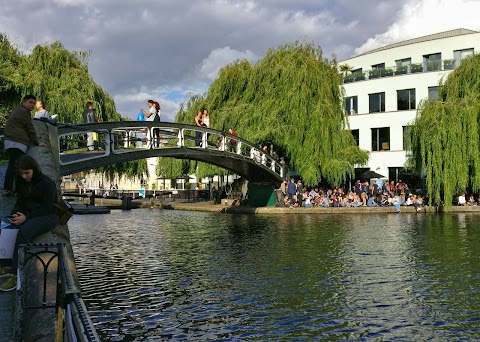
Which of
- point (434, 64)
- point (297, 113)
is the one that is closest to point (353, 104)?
point (434, 64)

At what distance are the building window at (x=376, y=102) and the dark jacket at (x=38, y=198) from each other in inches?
1648

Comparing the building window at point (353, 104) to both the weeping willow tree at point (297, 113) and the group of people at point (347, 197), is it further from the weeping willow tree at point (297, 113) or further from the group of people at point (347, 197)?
the group of people at point (347, 197)

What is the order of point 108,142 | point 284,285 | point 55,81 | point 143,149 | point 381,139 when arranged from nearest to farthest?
point 284,285 < point 108,142 < point 143,149 < point 55,81 < point 381,139

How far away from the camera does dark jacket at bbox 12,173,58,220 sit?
6676mm

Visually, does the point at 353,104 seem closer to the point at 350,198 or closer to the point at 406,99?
the point at 406,99

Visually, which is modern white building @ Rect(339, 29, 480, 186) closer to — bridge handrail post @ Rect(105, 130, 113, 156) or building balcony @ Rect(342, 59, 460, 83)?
building balcony @ Rect(342, 59, 460, 83)

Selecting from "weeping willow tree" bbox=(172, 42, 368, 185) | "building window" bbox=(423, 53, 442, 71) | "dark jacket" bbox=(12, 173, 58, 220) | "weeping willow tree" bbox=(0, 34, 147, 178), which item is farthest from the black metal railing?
"building window" bbox=(423, 53, 442, 71)

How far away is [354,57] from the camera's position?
51.2 m

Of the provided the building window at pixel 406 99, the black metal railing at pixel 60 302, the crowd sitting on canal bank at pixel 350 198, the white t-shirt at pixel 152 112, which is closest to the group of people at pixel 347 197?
the crowd sitting on canal bank at pixel 350 198

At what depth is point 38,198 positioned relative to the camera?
22.2ft

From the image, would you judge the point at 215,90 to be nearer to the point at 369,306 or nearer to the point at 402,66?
the point at 402,66

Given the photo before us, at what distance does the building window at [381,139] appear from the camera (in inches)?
1820

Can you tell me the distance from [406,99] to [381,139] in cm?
353

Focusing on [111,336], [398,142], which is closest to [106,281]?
[111,336]
